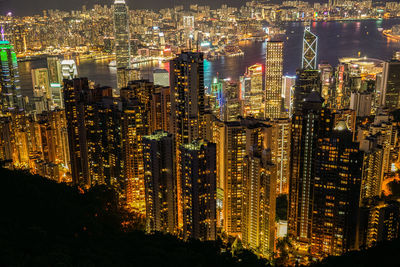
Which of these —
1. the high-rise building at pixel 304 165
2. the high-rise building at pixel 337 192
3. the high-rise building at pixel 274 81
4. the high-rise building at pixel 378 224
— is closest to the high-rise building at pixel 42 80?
the high-rise building at pixel 274 81

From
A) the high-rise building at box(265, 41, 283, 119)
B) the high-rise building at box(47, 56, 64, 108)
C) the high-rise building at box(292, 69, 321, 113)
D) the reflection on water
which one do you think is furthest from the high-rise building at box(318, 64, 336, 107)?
the high-rise building at box(47, 56, 64, 108)

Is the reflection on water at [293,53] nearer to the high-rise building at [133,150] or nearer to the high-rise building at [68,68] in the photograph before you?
the high-rise building at [68,68]

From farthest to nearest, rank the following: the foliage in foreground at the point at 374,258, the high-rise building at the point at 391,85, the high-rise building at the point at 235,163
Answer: the high-rise building at the point at 391,85, the high-rise building at the point at 235,163, the foliage in foreground at the point at 374,258

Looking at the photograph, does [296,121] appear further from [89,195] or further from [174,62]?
[89,195]

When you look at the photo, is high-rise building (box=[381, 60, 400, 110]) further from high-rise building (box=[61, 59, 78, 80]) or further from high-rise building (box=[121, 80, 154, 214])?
high-rise building (box=[61, 59, 78, 80])

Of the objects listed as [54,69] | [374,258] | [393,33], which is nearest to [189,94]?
[374,258]

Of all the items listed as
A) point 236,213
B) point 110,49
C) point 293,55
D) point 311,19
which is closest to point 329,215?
point 236,213
